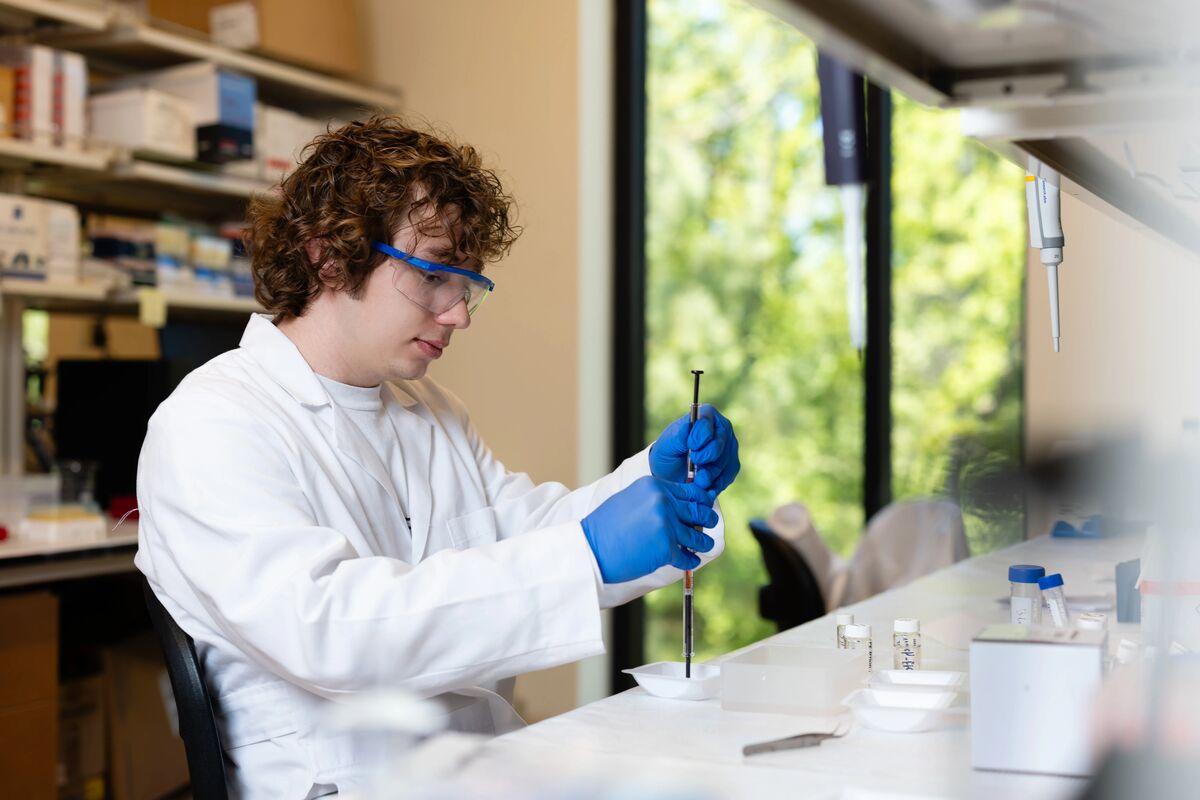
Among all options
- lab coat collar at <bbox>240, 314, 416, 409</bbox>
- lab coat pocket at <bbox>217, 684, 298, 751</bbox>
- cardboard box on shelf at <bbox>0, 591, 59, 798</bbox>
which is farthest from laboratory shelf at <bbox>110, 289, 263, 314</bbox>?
lab coat pocket at <bbox>217, 684, 298, 751</bbox>

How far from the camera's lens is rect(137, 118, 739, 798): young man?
1307mm

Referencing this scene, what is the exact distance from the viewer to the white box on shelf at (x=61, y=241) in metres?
2.89

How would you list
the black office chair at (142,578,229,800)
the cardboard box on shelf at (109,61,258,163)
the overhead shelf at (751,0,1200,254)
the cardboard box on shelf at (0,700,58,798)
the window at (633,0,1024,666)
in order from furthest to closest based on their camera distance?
the window at (633,0,1024,666), the cardboard box on shelf at (109,61,258,163), the cardboard box on shelf at (0,700,58,798), the black office chair at (142,578,229,800), the overhead shelf at (751,0,1200,254)

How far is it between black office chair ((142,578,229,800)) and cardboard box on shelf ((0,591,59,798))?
131cm

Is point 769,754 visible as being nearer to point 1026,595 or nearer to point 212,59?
point 1026,595

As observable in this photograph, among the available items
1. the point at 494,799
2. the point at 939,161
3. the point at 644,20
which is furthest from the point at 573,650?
the point at 939,161

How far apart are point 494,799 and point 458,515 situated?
1283 millimetres

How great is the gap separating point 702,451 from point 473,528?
0.43 m

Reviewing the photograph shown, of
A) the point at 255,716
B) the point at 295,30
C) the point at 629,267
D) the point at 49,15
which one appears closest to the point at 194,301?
the point at 49,15

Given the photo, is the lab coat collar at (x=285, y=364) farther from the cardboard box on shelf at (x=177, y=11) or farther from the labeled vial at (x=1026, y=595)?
the cardboard box on shelf at (x=177, y=11)

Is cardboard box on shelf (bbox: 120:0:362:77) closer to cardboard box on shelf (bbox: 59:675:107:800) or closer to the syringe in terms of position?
cardboard box on shelf (bbox: 59:675:107:800)

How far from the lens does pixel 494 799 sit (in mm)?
593

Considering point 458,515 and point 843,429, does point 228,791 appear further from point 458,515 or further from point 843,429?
point 843,429

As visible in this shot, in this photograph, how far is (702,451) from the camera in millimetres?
1611
